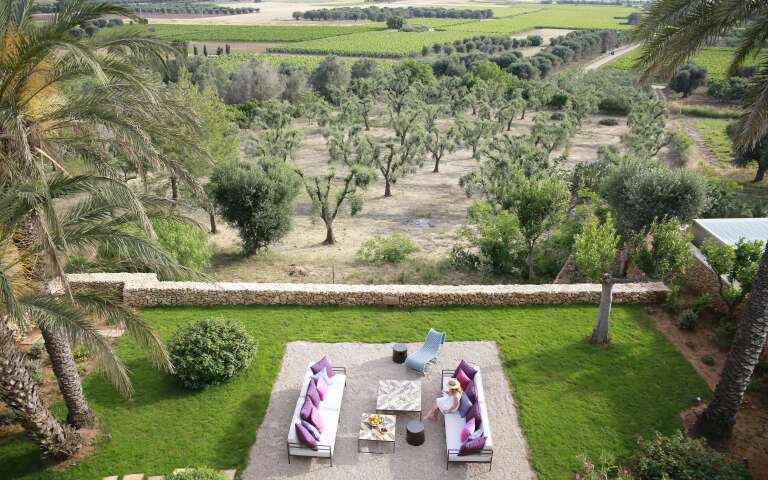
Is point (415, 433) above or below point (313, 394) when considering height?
below

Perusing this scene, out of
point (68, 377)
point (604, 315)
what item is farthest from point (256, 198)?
point (604, 315)

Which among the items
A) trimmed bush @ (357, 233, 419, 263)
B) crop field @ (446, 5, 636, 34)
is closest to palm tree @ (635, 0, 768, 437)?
trimmed bush @ (357, 233, 419, 263)

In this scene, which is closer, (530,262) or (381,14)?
(530,262)

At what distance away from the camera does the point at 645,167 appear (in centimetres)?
2034

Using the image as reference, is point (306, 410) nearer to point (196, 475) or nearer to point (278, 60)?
point (196, 475)

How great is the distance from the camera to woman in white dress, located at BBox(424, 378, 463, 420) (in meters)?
11.2

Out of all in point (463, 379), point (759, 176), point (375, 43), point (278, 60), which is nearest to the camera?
point (463, 379)

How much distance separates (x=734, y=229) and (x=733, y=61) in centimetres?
864

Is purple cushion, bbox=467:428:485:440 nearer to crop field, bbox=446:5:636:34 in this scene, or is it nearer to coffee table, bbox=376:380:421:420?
coffee table, bbox=376:380:421:420

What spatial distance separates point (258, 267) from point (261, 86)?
41.6 metres

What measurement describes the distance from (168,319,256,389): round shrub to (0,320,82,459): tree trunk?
243 cm

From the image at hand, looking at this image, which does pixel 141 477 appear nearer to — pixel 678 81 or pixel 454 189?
pixel 454 189

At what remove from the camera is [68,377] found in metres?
10.4

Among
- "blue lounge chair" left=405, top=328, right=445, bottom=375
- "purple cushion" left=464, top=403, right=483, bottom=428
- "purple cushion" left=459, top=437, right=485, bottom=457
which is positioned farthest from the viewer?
"blue lounge chair" left=405, top=328, right=445, bottom=375
